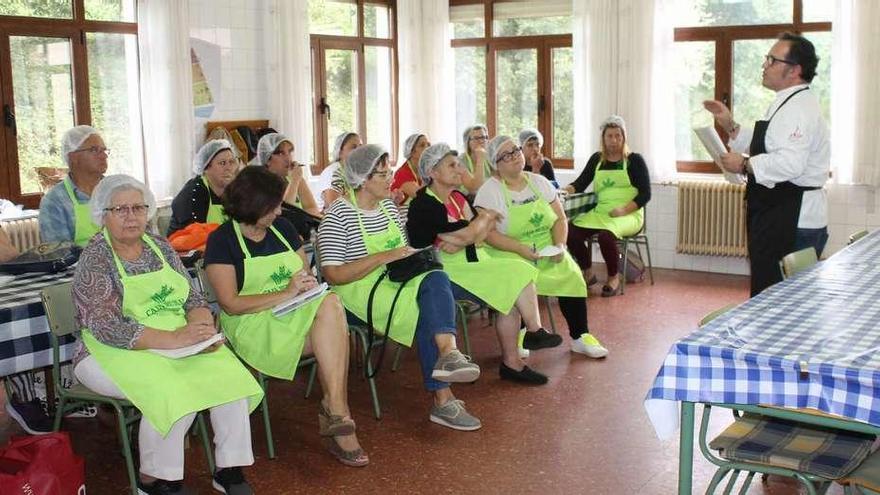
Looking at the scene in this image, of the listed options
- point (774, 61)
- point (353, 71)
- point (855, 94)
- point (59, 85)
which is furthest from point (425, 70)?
point (774, 61)

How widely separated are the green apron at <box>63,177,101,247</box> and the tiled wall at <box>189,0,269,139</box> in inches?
111

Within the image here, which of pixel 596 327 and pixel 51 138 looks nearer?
pixel 596 327

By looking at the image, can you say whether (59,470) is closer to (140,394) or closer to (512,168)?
(140,394)

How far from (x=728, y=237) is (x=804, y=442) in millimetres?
5143

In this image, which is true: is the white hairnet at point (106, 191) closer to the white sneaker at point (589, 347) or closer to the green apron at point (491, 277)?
the green apron at point (491, 277)

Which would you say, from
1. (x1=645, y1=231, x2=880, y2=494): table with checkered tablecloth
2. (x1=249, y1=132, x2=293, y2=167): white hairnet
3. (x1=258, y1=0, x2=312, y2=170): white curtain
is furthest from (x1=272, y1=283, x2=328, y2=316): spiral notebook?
(x1=258, y1=0, x2=312, y2=170): white curtain

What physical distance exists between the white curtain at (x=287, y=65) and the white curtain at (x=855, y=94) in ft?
13.2

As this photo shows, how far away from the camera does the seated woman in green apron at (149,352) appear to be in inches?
128

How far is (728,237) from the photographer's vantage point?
7.59 metres

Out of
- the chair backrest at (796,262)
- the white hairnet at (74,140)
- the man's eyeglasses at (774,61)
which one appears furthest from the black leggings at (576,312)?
the white hairnet at (74,140)

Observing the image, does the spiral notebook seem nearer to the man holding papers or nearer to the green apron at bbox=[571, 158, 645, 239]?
the man holding papers

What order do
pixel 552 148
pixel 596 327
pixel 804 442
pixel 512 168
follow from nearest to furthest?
pixel 804 442 → pixel 512 168 → pixel 596 327 → pixel 552 148

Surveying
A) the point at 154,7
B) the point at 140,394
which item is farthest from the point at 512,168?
the point at 154,7

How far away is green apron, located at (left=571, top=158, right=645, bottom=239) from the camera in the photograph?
699 cm
